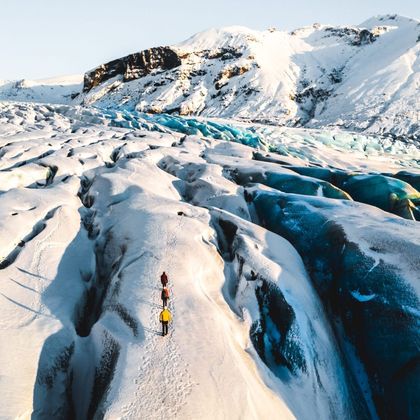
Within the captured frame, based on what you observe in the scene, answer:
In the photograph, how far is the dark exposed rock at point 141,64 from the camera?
11088 cm

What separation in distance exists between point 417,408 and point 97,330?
24.9 ft

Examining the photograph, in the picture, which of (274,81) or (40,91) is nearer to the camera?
(274,81)

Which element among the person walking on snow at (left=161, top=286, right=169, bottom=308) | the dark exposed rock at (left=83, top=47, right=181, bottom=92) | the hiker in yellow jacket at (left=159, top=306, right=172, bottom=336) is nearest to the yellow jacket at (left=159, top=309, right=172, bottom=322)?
the hiker in yellow jacket at (left=159, top=306, right=172, bottom=336)

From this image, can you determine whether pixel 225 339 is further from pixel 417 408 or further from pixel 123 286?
pixel 417 408

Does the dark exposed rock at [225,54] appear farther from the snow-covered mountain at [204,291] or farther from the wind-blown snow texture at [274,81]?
the snow-covered mountain at [204,291]

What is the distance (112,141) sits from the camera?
30.8 meters

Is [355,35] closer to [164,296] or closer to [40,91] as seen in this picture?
[40,91]

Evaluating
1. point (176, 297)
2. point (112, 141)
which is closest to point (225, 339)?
point (176, 297)

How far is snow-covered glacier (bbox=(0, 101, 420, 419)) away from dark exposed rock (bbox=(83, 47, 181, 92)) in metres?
99.1

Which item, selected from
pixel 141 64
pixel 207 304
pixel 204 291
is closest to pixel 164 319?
pixel 207 304

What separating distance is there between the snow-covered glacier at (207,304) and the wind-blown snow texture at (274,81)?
58.0 meters

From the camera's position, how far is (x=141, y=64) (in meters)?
112

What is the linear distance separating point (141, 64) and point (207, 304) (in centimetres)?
11244

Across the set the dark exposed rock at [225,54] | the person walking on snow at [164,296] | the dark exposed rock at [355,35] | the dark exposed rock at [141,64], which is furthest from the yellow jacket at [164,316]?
the dark exposed rock at [355,35]
